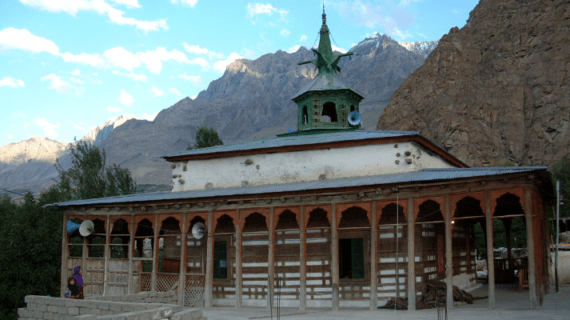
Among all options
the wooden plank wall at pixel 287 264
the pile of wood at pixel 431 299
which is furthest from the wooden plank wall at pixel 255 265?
the pile of wood at pixel 431 299

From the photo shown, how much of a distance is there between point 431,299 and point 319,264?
4.84 m

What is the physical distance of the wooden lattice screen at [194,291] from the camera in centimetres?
2225

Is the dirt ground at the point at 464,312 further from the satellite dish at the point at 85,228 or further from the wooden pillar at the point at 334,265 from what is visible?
the satellite dish at the point at 85,228

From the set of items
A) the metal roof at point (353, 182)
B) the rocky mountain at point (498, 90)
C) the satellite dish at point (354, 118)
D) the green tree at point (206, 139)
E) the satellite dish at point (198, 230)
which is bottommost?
the satellite dish at point (198, 230)

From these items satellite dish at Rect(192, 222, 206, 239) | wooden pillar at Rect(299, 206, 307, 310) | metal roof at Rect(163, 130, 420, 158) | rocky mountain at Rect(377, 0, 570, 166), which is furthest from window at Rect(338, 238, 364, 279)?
rocky mountain at Rect(377, 0, 570, 166)

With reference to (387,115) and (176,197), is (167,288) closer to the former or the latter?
(176,197)

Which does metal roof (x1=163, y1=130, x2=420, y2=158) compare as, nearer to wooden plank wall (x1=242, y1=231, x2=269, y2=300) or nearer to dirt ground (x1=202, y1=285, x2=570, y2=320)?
wooden plank wall (x1=242, y1=231, x2=269, y2=300)

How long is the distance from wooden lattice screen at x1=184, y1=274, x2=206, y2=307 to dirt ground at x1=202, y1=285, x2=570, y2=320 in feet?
4.27

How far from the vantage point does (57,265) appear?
36250mm

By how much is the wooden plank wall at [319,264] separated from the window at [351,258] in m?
0.71

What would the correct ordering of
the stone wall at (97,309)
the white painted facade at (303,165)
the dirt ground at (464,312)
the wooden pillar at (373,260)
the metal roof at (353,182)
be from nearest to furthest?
1. the stone wall at (97,309)
2. the dirt ground at (464,312)
3. the metal roof at (353,182)
4. the wooden pillar at (373,260)
5. the white painted facade at (303,165)

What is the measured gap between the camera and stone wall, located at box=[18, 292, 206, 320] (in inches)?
571

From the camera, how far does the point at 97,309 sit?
16.8 meters

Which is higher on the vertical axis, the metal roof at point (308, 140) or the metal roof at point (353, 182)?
the metal roof at point (308, 140)
